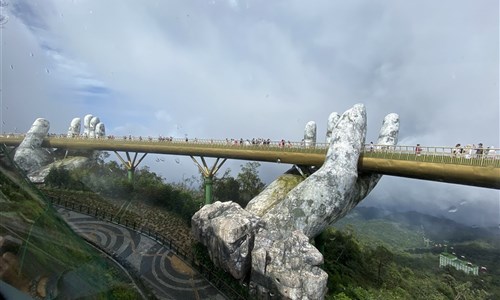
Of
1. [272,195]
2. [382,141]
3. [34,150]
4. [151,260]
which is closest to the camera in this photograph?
[151,260]

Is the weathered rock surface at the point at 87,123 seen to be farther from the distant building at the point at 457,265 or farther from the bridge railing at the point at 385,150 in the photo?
the distant building at the point at 457,265

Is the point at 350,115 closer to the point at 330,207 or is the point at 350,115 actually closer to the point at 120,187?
the point at 330,207

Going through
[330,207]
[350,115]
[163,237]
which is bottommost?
[163,237]

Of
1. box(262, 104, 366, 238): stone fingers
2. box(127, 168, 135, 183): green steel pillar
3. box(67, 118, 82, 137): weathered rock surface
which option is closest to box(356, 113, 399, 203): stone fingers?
box(262, 104, 366, 238): stone fingers

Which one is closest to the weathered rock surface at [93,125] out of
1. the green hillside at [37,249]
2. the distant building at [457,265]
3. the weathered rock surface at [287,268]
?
the weathered rock surface at [287,268]

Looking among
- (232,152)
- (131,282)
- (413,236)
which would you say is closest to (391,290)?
(232,152)

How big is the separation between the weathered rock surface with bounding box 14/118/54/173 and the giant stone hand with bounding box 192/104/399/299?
35.5 m

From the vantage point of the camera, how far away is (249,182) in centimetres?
3816

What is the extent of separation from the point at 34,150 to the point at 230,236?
139ft

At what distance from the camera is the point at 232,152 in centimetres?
3186

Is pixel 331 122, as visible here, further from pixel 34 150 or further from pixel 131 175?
pixel 34 150

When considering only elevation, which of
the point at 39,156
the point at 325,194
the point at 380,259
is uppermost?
Result: the point at 325,194

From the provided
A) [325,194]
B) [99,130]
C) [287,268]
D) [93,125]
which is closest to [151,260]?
[287,268]

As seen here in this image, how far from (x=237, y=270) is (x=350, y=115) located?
16.2 metres
